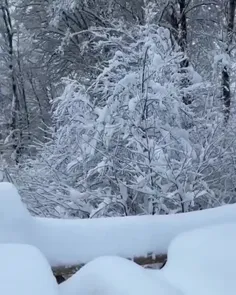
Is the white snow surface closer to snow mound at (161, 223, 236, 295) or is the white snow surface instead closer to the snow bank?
the snow bank

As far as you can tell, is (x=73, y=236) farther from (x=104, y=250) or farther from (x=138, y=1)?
(x=138, y=1)

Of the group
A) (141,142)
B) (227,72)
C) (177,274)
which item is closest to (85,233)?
(177,274)

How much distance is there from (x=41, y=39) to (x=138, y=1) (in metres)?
2.45

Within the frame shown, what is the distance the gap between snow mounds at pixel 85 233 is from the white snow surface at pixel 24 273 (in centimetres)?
35

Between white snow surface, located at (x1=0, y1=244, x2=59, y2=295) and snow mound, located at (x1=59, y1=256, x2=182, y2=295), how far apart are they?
0.13 meters

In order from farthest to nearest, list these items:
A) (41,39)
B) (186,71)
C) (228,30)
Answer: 1. (41,39)
2. (228,30)
3. (186,71)

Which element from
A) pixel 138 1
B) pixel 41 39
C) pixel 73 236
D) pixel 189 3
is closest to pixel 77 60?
pixel 41 39

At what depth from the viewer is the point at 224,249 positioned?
2002mm

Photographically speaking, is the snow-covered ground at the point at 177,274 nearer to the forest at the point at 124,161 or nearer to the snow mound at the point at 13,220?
the forest at the point at 124,161

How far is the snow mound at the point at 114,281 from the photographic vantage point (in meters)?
1.62

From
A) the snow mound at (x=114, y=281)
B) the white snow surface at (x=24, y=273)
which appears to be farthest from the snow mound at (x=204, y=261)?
the white snow surface at (x=24, y=273)

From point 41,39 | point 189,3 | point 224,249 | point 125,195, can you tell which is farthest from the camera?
point 41,39

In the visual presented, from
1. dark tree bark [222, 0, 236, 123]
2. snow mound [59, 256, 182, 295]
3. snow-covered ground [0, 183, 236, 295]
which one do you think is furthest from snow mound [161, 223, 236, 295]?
dark tree bark [222, 0, 236, 123]

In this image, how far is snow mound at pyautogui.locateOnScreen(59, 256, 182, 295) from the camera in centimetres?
162
